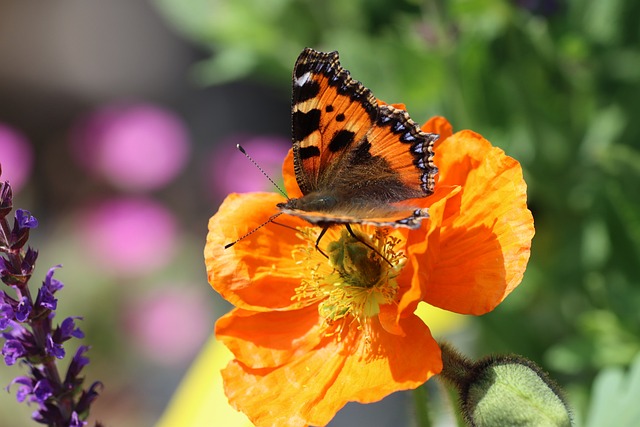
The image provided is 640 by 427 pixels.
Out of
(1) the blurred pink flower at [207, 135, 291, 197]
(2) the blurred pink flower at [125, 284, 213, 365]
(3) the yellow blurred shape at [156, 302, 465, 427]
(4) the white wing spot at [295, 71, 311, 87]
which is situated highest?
Result: (4) the white wing spot at [295, 71, 311, 87]

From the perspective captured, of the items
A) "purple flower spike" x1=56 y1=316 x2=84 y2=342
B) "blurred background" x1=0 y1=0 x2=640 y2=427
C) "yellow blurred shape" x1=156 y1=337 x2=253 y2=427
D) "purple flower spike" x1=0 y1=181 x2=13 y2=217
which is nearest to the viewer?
"purple flower spike" x1=0 y1=181 x2=13 y2=217

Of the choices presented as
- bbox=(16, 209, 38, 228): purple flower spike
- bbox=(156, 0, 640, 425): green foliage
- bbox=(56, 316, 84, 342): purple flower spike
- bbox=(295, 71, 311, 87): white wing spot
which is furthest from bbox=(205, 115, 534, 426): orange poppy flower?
bbox=(156, 0, 640, 425): green foliage

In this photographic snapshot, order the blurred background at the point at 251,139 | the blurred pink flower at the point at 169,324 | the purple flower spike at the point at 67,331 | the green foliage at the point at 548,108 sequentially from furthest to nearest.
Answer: the blurred pink flower at the point at 169,324 → the blurred background at the point at 251,139 → the green foliage at the point at 548,108 → the purple flower spike at the point at 67,331

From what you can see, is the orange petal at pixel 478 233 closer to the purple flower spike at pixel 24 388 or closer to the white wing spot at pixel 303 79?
the white wing spot at pixel 303 79

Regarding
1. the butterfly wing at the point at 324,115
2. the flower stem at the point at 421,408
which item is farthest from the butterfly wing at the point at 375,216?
the flower stem at the point at 421,408

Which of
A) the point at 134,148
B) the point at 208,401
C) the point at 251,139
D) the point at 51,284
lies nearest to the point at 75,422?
the point at 51,284

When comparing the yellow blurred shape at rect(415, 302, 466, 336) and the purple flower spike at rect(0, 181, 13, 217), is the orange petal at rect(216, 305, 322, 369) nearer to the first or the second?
the purple flower spike at rect(0, 181, 13, 217)
